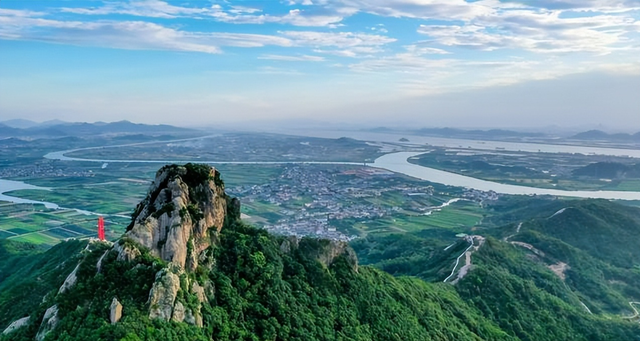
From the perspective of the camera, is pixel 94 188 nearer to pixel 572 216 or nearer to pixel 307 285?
pixel 572 216

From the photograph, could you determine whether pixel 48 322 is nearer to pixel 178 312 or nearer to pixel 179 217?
pixel 178 312

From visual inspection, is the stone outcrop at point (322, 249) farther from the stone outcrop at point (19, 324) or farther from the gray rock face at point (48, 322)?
the stone outcrop at point (19, 324)

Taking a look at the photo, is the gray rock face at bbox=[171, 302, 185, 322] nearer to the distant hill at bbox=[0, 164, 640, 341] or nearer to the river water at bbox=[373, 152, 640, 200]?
the distant hill at bbox=[0, 164, 640, 341]

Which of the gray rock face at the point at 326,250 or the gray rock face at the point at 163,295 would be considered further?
the gray rock face at the point at 326,250

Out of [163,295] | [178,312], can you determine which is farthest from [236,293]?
[163,295]

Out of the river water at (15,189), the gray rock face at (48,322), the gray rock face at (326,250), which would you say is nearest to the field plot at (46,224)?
the river water at (15,189)

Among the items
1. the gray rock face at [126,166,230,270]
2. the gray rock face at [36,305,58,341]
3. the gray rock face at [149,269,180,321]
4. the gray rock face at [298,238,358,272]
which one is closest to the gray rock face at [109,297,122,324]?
the gray rock face at [149,269,180,321]

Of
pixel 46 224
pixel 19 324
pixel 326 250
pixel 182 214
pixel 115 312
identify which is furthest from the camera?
pixel 46 224
